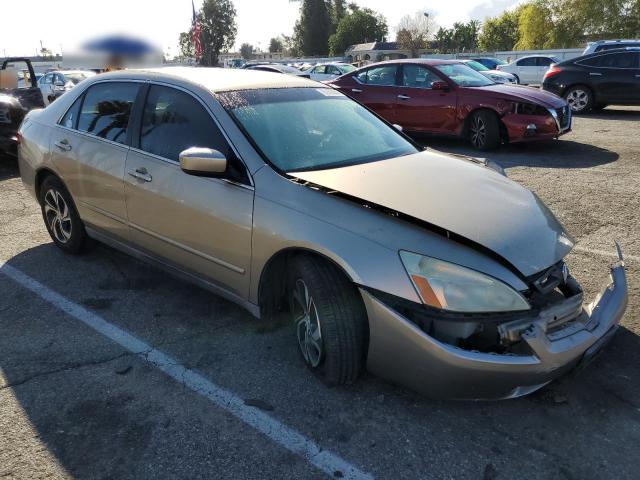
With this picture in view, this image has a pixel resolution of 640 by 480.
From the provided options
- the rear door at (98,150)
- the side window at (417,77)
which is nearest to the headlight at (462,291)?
the rear door at (98,150)

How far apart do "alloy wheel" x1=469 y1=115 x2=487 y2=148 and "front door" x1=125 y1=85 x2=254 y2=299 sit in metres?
6.60

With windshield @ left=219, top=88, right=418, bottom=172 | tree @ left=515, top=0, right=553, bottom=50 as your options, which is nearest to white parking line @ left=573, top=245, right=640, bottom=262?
windshield @ left=219, top=88, right=418, bottom=172

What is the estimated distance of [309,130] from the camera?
135 inches

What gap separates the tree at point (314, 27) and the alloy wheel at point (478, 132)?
78847 mm

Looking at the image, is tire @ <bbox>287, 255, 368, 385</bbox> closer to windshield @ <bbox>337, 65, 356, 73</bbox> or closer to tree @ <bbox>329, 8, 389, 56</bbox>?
windshield @ <bbox>337, 65, 356, 73</bbox>

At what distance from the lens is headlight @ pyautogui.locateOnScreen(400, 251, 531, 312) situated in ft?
7.66

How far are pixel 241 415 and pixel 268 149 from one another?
4.87ft

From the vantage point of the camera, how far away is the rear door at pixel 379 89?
388 inches

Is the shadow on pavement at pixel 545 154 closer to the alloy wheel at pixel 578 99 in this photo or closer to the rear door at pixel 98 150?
the alloy wheel at pixel 578 99

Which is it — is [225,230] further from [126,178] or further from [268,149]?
[126,178]

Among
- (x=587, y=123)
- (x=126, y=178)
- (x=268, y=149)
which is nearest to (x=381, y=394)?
(x=268, y=149)

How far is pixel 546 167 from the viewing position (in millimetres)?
7758

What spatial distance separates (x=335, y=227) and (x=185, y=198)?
44.3 inches

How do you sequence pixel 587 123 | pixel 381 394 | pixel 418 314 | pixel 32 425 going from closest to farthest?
pixel 418 314, pixel 32 425, pixel 381 394, pixel 587 123
